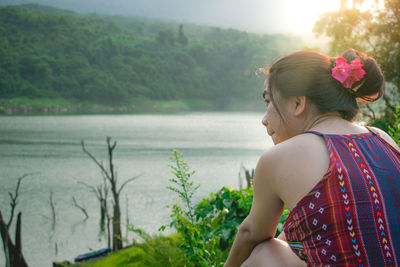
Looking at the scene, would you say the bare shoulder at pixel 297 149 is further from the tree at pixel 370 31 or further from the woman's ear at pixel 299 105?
the tree at pixel 370 31

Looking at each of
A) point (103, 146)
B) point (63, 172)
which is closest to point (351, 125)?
point (63, 172)

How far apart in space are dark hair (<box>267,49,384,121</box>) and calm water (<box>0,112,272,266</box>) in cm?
1061

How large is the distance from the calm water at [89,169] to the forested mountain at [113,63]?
19.2m

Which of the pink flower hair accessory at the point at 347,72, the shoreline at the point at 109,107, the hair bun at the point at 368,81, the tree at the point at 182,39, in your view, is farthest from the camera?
the tree at the point at 182,39

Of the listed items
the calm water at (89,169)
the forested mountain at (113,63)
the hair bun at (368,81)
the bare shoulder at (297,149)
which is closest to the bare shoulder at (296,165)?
the bare shoulder at (297,149)

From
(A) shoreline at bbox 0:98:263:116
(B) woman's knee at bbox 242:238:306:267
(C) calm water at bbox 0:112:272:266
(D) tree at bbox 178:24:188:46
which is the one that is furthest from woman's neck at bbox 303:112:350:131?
(D) tree at bbox 178:24:188:46

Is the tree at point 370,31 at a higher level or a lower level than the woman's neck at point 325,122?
higher

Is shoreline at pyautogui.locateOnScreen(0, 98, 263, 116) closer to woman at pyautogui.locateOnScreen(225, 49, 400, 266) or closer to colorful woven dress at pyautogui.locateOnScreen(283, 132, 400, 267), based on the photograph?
woman at pyautogui.locateOnScreen(225, 49, 400, 266)

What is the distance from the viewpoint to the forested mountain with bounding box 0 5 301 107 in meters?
69.7

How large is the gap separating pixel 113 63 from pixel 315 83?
81649mm

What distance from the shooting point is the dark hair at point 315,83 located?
4.34 feet

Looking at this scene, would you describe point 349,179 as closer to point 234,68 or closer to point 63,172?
point 63,172

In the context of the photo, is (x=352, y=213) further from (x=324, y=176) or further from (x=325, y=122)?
(x=325, y=122)

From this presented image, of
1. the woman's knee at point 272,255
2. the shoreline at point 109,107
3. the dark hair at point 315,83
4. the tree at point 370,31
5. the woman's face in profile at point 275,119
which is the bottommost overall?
the shoreline at point 109,107
